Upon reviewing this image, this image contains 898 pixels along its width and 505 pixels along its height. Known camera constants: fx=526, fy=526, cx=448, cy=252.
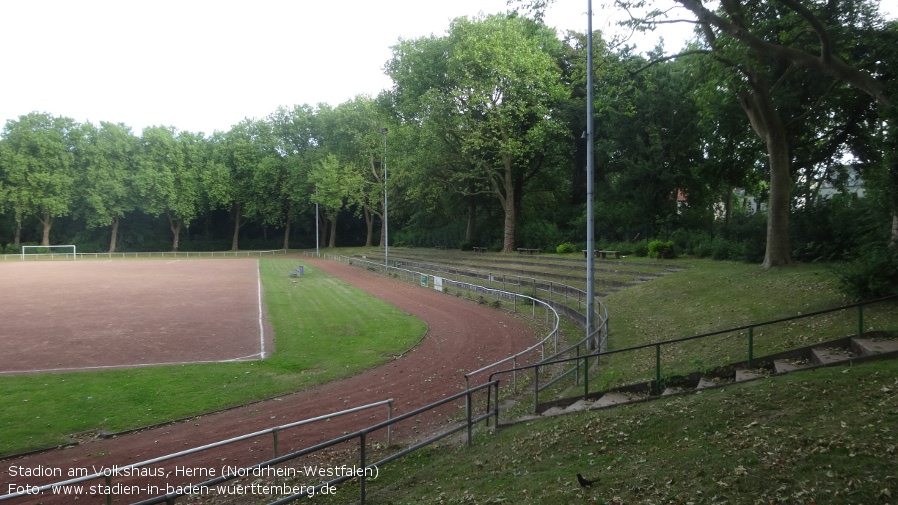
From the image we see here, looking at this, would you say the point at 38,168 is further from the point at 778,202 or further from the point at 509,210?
the point at 778,202

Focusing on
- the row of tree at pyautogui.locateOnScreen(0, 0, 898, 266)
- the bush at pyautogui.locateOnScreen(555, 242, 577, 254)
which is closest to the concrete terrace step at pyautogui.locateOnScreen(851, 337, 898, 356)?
the row of tree at pyautogui.locateOnScreen(0, 0, 898, 266)

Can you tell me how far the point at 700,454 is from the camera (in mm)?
5691

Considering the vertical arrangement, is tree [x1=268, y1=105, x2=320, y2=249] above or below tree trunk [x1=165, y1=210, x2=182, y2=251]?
above

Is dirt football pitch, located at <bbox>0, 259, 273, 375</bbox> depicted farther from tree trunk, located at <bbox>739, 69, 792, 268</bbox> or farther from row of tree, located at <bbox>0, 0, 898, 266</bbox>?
tree trunk, located at <bbox>739, 69, 792, 268</bbox>

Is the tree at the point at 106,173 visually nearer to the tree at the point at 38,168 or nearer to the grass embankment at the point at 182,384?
the tree at the point at 38,168

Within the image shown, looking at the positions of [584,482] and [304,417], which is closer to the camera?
[584,482]

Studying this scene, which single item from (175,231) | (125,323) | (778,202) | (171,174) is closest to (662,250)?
(778,202)

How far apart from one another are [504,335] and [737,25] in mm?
10915

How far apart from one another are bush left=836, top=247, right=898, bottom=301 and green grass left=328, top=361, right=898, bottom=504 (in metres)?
4.74

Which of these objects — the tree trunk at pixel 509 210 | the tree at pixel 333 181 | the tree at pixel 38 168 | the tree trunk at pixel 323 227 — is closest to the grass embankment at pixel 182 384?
the tree trunk at pixel 509 210

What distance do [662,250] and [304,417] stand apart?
22039mm

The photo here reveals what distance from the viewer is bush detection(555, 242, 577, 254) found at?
35.6m

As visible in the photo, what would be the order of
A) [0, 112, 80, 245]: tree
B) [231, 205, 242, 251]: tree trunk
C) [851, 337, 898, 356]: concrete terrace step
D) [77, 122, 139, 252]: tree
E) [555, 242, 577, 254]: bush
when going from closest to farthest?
[851, 337, 898, 356]: concrete terrace step → [555, 242, 577, 254]: bush → [0, 112, 80, 245]: tree → [77, 122, 139, 252]: tree → [231, 205, 242, 251]: tree trunk

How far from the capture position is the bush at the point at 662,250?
2708cm
